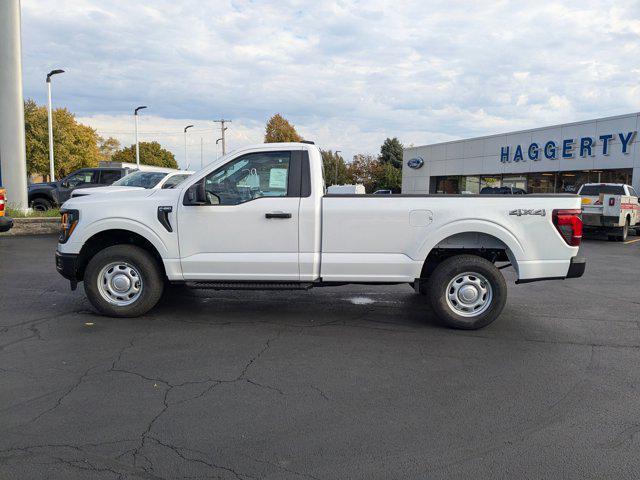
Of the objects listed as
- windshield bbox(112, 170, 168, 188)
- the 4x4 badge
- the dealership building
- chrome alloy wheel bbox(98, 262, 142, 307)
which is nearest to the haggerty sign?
the dealership building

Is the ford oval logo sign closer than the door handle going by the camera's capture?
No

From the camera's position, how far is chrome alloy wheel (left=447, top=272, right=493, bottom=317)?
591cm

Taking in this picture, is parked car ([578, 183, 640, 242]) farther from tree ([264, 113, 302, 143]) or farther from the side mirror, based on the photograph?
tree ([264, 113, 302, 143])

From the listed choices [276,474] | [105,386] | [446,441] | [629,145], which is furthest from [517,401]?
[629,145]

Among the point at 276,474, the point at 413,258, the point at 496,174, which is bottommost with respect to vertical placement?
the point at 276,474

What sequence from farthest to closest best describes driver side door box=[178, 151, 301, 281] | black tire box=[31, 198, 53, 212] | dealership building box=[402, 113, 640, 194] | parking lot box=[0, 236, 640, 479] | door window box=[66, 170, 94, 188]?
dealership building box=[402, 113, 640, 194], black tire box=[31, 198, 53, 212], door window box=[66, 170, 94, 188], driver side door box=[178, 151, 301, 281], parking lot box=[0, 236, 640, 479]

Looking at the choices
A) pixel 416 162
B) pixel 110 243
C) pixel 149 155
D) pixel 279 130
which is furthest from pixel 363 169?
pixel 110 243

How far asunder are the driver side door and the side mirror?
3.3 inches

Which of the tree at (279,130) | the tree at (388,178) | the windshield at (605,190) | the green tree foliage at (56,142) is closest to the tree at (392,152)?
the tree at (388,178)

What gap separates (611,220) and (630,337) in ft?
41.0

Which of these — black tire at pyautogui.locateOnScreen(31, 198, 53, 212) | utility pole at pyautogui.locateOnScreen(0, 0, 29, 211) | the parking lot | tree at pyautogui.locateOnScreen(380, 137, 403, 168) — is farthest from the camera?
tree at pyautogui.locateOnScreen(380, 137, 403, 168)

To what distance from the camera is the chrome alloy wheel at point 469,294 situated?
591cm

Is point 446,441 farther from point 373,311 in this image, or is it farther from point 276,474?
point 373,311

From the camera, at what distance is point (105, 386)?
4.20 m
